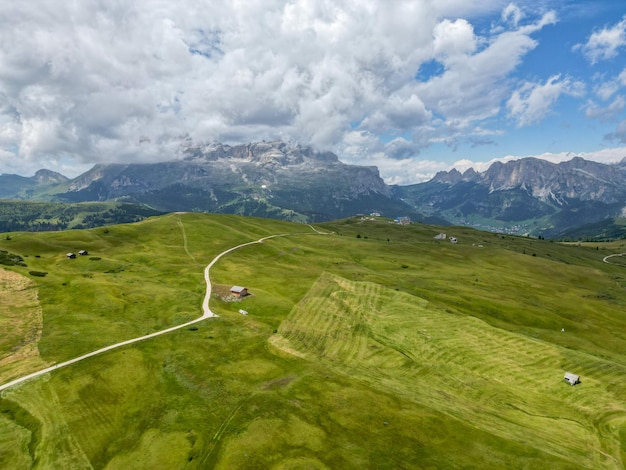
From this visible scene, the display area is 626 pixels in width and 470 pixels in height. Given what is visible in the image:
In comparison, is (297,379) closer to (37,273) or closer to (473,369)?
(473,369)

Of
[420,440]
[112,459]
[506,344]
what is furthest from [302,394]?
[506,344]

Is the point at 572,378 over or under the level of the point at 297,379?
under

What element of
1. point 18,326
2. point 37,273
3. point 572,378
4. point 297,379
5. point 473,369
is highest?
point 37,273

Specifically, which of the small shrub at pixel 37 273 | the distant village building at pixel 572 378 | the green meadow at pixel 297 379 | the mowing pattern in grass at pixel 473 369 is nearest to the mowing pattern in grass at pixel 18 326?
the green meadow at pixel 297 379

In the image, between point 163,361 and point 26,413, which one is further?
point 163,361

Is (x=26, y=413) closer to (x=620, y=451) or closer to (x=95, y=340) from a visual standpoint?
(x=95, y=340)

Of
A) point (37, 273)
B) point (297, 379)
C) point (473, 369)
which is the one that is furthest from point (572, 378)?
point (37, 273)

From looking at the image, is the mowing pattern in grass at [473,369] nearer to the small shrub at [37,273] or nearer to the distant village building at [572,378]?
the distant village building at [572,378]
